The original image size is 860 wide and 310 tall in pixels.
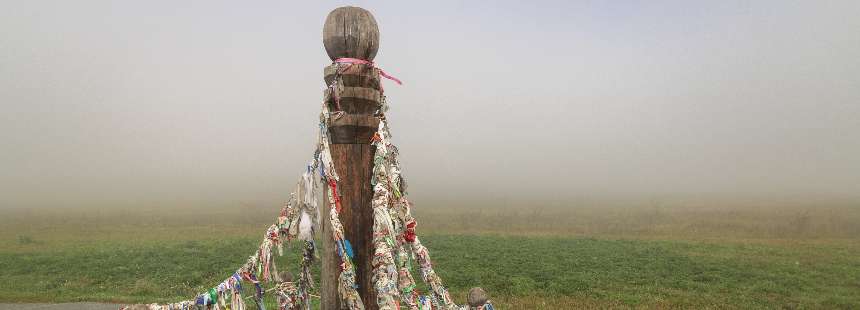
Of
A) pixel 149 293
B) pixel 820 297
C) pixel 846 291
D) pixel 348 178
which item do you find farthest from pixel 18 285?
pixel 846 291

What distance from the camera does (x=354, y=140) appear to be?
109 inches

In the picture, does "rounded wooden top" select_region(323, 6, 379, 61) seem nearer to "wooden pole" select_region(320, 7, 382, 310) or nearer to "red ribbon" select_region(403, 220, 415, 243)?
"wooden pole" select_region(320, 7, 382, 310)

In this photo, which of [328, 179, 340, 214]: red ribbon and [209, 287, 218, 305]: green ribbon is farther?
[328, 179, 340, 214]: red ribbon

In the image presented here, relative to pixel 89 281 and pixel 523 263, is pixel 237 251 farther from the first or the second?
pixel 523 263

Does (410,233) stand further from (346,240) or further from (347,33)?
(347,33)

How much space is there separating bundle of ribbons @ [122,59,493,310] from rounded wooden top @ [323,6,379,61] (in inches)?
2.6

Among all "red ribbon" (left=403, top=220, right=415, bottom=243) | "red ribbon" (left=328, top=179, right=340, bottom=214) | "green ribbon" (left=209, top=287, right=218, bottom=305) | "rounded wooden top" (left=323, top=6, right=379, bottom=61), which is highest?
"rounded wooden top" (left=323, top=6, right=379, bottom=61)

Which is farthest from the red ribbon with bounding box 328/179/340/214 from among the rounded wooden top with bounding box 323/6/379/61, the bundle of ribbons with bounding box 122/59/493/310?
the rounded wooden top with bounding box 323/6/379/61

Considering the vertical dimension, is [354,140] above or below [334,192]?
above

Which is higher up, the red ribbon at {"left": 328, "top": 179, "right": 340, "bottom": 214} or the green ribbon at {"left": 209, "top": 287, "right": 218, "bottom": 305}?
the red ribbon at {"left": 328, "top": 179, "right": 340, "bottom": 214}

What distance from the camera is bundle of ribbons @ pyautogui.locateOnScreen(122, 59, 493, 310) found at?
8.32 ft

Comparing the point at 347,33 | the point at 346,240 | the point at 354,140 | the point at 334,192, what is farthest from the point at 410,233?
the point at 347,33

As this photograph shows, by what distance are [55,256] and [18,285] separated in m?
6.04

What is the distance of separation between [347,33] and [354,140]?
0.61m
